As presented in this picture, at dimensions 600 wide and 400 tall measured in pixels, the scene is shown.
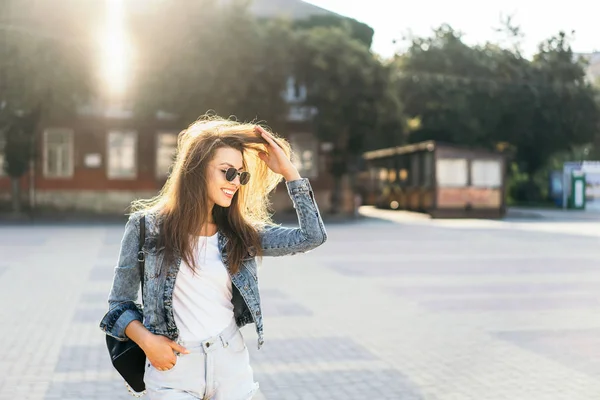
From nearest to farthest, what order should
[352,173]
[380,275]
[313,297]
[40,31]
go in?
[313,297] → [380,275] → [40,31] → [352,173]

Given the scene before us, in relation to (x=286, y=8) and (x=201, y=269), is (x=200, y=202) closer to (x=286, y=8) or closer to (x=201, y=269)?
A: (x=201, y=269)

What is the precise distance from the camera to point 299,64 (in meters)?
32.8

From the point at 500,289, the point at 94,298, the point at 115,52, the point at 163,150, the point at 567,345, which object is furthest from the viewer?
the point at 163,150

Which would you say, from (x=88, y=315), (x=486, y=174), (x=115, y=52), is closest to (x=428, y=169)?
(x=486, y=174)

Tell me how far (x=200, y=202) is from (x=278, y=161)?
29 centimetres

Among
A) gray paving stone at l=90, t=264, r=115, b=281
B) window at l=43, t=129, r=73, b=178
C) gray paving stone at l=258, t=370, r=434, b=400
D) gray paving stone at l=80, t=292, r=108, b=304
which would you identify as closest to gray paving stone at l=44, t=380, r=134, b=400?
gray paving stone at l=258, t=370, r=434, b=400

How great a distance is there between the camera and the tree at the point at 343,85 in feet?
106

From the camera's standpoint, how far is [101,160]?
119 ft

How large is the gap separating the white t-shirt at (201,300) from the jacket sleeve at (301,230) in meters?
0.22

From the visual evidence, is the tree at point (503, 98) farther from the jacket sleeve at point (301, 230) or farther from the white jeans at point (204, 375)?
the white jeans at point (204, 375)

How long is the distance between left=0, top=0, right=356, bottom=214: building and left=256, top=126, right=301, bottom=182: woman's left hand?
3240 cm

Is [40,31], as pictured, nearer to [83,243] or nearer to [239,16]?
[239,16]

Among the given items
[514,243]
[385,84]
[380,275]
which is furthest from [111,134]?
[380,275]

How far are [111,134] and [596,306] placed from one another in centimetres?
2833
